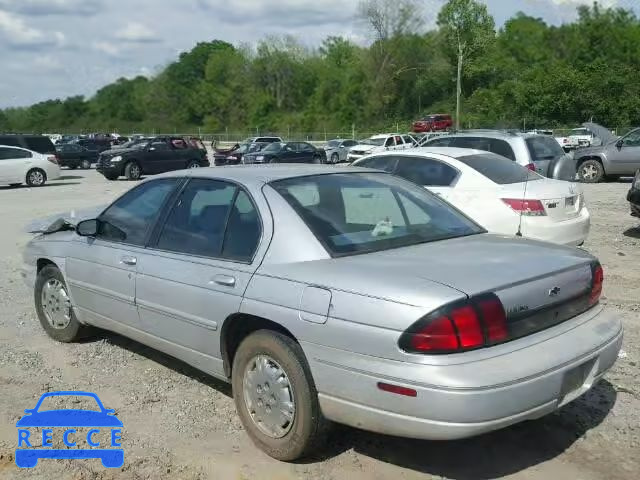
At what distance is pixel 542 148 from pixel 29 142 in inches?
875

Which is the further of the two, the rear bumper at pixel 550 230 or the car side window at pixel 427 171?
the car side window at pixel 427 171

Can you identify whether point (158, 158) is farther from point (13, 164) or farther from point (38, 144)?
point (13, 164)

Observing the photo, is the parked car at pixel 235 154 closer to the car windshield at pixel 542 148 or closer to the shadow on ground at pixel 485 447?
the car windshield at pixel 542 148

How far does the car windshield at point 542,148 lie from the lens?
11867 mm

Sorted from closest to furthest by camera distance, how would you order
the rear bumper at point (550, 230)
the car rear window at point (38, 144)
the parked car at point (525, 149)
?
the rear bumper at point (550, 230)
the parked car at point (525, 149)
the car rear window at point (38, 144)

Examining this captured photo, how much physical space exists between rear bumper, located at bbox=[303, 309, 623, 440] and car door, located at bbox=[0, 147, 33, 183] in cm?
2245

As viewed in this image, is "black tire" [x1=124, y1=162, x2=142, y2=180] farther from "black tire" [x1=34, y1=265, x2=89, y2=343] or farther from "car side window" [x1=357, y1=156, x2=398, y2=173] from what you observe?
"black tire" [x1=34, y1=265, x2=89, y2=343]

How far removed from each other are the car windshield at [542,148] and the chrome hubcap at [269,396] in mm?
9066

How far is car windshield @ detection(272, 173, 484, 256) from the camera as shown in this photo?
3822 mm

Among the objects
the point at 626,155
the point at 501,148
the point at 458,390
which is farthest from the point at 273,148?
the point at 458,390

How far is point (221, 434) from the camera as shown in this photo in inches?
159

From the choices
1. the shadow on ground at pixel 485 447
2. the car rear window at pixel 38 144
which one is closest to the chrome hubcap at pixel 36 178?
the car rear window at pixel 38 144

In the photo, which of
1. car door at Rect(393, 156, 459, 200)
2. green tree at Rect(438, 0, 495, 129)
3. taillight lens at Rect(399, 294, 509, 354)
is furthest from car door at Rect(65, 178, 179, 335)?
green tree at Rect(438, 0, 495, 129)

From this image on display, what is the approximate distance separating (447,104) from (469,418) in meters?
75.8
